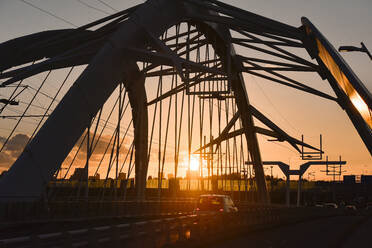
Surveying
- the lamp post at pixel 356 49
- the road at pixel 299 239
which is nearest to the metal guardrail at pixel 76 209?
the road at pixel 299 239

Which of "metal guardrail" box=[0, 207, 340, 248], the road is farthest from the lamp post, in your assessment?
"metal guardrail" box=[0, 207, 340, 248]

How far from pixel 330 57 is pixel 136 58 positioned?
10707 millimetres

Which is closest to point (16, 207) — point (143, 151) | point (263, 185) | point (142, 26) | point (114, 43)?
point (114, 43)

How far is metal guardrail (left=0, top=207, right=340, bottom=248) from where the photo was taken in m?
8.15

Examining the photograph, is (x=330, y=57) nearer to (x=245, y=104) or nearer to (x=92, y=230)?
(x=92, y=230)

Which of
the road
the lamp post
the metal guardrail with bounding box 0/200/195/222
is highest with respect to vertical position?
Answer: the lamp post

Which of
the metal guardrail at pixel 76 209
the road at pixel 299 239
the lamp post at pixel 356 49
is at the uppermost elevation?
the lamp post at pixel 356 49

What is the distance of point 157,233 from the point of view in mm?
13109

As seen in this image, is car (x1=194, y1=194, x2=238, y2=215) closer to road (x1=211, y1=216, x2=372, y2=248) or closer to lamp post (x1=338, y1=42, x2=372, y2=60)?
road (x1=211, y1=216, x2=372, y2=248)

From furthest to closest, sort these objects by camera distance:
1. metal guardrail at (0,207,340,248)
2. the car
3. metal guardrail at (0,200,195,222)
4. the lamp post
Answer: the car
the lamp post
metal guardrail at (0,200,195,222)
metal guardrail at (0,207,340,248)

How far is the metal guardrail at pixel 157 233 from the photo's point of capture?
815cm

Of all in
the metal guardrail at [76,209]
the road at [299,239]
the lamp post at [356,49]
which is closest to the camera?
the road at [299,239]

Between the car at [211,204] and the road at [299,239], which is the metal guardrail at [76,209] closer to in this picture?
the car at [211,204]

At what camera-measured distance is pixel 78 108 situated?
22.8 meters
